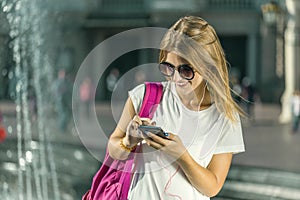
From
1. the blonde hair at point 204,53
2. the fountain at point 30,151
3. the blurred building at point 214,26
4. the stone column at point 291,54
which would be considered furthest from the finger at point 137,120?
the blurred building at point 214,26

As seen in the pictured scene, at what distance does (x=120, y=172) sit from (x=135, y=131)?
243 millimetres

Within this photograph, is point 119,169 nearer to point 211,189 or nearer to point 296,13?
point 211,189

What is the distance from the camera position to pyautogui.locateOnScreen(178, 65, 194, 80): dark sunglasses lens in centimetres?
201

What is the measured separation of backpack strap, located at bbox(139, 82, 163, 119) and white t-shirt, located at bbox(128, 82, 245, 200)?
0.01 meters

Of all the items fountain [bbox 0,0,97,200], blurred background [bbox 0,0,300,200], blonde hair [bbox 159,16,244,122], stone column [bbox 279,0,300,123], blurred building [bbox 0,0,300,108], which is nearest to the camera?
blonde hair [bbox 159,16,244,122]

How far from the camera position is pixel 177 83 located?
2051 millimetres

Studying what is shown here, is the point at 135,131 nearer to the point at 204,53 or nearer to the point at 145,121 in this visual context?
the point at 145,121

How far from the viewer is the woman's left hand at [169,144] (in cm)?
188

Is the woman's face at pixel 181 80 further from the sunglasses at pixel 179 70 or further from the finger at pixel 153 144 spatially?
the finger at pixel 153 144

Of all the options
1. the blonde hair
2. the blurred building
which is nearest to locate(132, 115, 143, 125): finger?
the blonde hair

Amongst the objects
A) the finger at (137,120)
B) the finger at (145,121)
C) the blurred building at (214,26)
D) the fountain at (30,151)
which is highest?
the finger at (137,120)

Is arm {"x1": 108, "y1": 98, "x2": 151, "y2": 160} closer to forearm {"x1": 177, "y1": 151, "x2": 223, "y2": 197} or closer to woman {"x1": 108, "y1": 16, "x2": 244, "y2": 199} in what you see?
woman {"x1": 108, "y1": 16, "x2": 244, "y2": 199}

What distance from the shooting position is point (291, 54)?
2359 cm

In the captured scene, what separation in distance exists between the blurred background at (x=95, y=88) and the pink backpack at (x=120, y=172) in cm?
8
